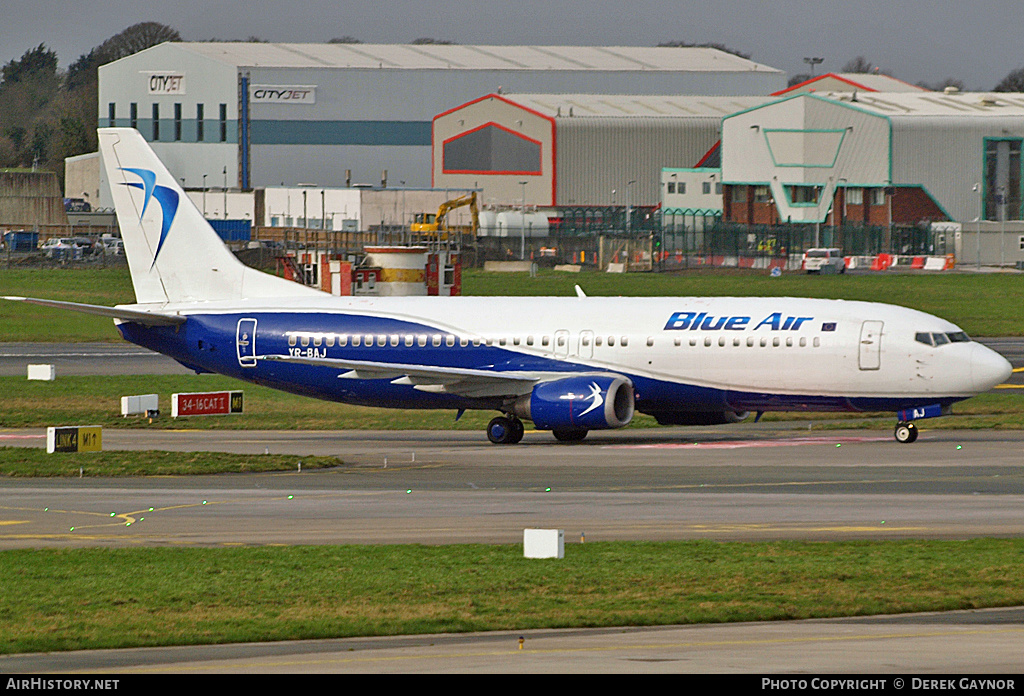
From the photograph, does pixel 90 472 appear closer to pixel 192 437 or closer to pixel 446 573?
pixel 192 437

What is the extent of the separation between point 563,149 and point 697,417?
123 metres

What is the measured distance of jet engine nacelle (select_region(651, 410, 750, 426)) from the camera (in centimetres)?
4622

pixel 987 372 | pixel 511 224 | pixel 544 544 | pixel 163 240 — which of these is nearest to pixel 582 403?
pixel 987 372

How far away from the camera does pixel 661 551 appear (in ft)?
87.6

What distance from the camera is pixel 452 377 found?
45.5 metres

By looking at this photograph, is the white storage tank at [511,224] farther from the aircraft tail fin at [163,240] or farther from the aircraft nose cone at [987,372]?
the aircraft nose cone at [987,372]

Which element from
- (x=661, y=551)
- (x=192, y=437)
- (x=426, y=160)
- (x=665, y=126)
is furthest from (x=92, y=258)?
(x=661, y=551)

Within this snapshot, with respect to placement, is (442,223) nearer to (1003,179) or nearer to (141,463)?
(1003,179)

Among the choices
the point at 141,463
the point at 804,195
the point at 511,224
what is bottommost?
the point at 141,463

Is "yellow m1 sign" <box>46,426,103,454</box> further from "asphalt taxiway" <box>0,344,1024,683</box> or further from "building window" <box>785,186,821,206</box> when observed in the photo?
"building window" <box>785,186,821,206</box>

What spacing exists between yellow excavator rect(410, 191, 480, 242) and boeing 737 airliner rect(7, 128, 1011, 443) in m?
80.8

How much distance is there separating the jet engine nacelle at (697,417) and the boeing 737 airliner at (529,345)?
0.07 metres

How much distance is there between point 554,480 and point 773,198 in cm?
11655

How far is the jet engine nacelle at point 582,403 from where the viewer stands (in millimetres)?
44000
